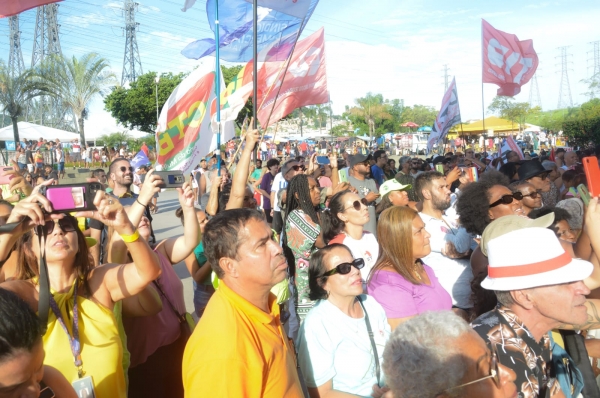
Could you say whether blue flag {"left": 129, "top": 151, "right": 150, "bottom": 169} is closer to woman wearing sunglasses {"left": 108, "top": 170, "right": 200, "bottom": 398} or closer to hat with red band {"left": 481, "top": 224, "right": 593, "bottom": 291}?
woman wearing sunglasses {"left": 108, "top": 170, "right": 200, "bottom": 398}

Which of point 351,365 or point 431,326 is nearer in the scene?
point 431,326

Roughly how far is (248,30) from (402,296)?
5433 millimetres

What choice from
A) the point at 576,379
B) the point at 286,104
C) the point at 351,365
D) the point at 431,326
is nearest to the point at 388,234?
the point at 351,365

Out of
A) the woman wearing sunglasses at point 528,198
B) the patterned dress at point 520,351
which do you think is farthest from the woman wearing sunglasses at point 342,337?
the woman wearing sunglasses at point 528,198

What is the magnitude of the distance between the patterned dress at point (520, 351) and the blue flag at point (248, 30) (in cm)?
557

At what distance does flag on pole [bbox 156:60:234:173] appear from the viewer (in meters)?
6.60

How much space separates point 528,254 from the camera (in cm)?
227

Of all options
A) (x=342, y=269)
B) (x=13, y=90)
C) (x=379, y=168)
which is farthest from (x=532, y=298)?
(x=13, y=90)

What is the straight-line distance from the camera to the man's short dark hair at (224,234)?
92.5 inches

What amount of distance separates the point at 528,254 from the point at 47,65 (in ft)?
126

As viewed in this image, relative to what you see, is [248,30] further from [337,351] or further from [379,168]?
[337,351]

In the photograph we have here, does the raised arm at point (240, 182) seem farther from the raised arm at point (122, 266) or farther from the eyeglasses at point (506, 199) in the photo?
the eyeglasses at point (506, 199)

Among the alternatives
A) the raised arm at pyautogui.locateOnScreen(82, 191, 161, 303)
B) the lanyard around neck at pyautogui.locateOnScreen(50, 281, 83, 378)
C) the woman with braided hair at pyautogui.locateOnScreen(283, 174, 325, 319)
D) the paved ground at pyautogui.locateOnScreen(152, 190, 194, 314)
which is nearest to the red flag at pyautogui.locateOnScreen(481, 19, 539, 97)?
the paved ground at pyautogui.locateOnScreen(152, 190, 194, 314)

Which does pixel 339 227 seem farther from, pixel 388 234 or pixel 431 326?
pixel 431 326
